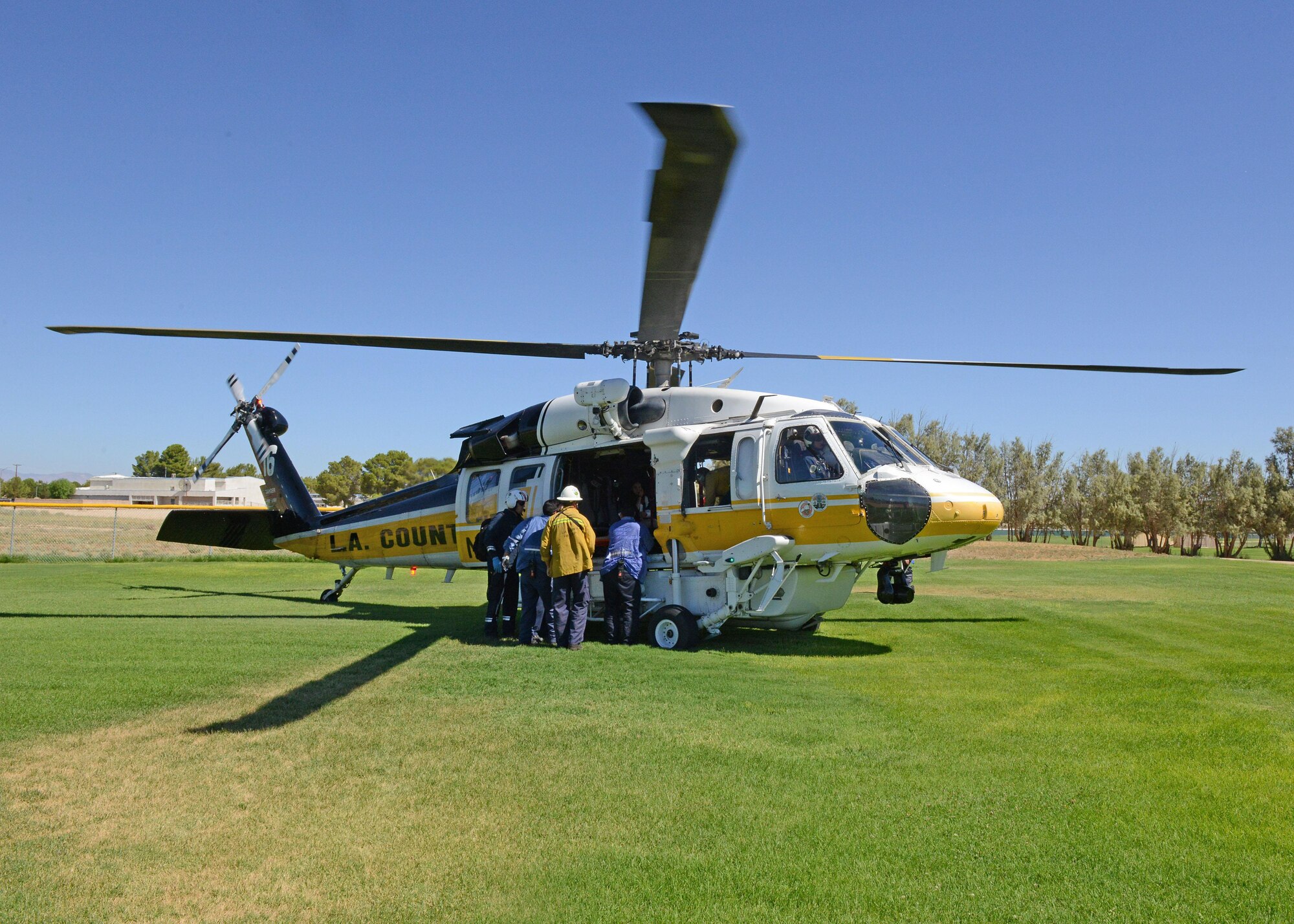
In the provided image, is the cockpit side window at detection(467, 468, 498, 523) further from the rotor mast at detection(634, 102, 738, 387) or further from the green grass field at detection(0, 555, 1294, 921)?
the rotor mast at detection(634, 102, 738, 387)

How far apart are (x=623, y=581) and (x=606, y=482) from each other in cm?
216

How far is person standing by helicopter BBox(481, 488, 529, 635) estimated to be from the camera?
10945mm

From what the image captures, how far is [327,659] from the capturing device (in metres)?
8.88

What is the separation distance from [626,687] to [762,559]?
9.60ft

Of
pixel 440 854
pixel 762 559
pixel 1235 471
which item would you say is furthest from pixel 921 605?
pixel 1235 471

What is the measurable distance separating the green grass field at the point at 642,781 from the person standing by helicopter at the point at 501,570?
0.79 m

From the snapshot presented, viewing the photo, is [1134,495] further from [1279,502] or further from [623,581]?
[623,581]

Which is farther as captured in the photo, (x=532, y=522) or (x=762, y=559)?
(x=532, y=522)

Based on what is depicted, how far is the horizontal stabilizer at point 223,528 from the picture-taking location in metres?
15.0

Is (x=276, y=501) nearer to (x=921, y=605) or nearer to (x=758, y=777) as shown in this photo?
(x=921, y=605)

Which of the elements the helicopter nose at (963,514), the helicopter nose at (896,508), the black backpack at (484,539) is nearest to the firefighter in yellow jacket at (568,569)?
the black backpack at (484,539)

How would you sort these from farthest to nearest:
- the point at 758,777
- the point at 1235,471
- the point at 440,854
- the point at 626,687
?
the point at 1235,471 < the point at 626,687 < the point at 758,777 < the point at 440,854

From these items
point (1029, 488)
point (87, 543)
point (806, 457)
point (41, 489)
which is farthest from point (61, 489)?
point (806, 457)

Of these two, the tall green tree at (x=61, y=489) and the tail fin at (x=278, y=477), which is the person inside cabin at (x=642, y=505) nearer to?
the tail fin at (x=278, y=477)
